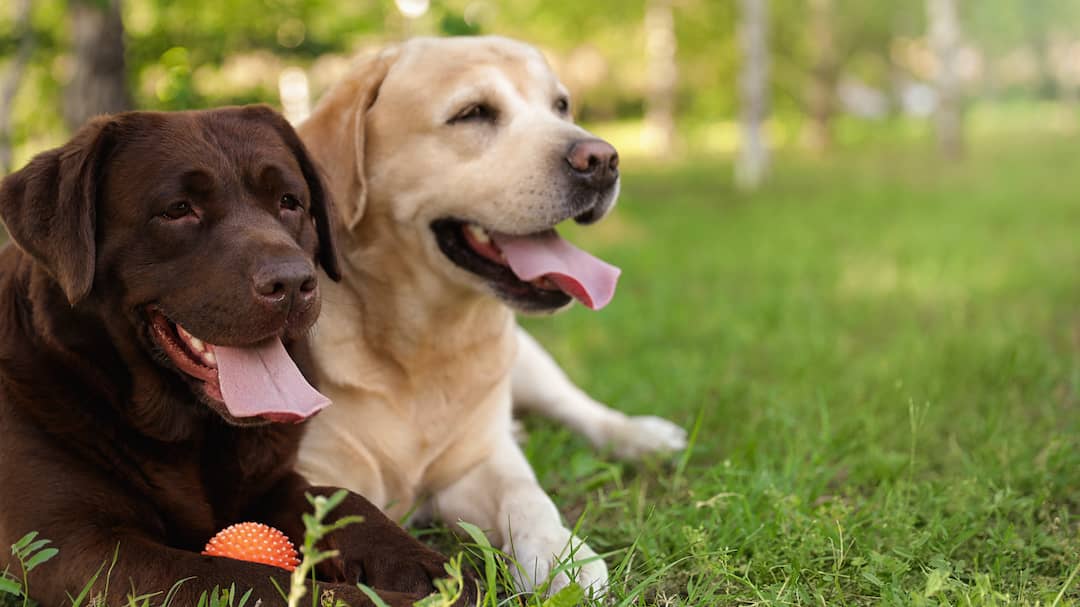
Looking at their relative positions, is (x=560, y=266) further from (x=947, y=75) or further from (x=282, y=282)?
(x=947, y=75)

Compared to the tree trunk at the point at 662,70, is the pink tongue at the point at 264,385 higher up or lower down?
higher up

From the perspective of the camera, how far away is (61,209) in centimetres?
224

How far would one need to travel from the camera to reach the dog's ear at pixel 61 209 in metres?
2.21

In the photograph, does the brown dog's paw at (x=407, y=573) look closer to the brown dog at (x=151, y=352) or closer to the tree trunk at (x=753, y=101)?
the brown dog at (x=151, y=352)

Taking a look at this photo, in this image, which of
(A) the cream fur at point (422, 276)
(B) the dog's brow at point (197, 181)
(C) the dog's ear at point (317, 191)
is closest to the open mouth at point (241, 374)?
(B) the dog's brow at point (197, 181)

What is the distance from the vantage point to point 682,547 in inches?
105

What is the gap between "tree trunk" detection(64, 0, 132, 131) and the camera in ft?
19.6

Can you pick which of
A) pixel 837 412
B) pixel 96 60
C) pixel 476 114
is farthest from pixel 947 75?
pixel 476 114

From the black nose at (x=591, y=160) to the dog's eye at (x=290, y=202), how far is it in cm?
82

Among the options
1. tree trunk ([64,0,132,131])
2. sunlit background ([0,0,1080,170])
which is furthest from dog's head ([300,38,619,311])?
tree trunk ([64,0,132,131])

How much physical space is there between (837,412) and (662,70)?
1746cm

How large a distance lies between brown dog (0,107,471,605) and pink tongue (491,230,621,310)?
0.76 m

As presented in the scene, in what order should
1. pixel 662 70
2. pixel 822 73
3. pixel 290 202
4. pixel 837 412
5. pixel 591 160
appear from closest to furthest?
1. pixel 290 202
2. pixel 591 160
3. pixel 837 412
4. pixel 662 70
5. pixel 822 73

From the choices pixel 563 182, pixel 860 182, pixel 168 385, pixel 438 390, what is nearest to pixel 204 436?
pixel 168 385
